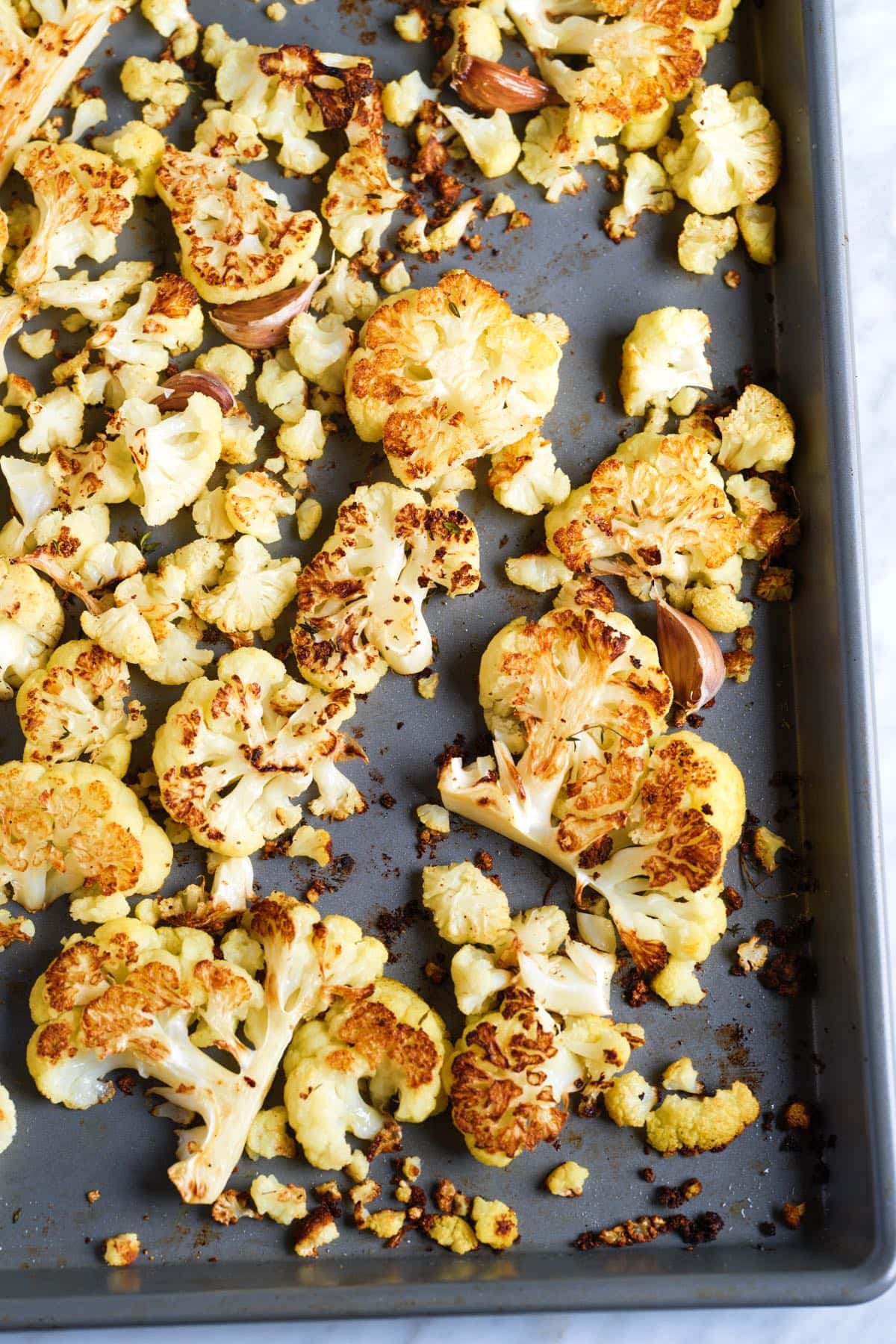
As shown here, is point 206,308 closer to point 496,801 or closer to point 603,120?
point 603,120

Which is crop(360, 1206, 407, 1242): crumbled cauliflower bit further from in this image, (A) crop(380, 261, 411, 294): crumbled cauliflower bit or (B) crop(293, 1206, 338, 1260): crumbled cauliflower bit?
(A) crop(380, 261, 411, 294): crumbled cauliflower bit

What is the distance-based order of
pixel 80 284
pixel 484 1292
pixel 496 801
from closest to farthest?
1. pixel 484 1292
2. pixel 496 801
3. pixel 80 284

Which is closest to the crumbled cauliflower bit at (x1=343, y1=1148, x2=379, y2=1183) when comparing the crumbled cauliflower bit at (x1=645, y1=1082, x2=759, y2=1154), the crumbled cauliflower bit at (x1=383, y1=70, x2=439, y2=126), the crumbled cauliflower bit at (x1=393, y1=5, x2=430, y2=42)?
the crumbled cauliflower bit at (x1=645, y1=1082, x2=759, y2=1154)

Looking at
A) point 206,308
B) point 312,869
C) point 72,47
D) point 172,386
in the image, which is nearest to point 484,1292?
point 312,869

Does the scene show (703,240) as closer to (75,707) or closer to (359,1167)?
(75,707)

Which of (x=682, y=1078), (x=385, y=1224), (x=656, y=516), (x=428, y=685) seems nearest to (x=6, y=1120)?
(x=385, y=1224)

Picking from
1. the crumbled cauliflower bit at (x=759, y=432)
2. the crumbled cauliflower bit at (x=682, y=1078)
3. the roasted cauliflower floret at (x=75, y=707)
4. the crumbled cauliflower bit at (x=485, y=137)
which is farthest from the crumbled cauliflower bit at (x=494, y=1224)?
the crumbled cauliflower bit at (x=485, y=137)
